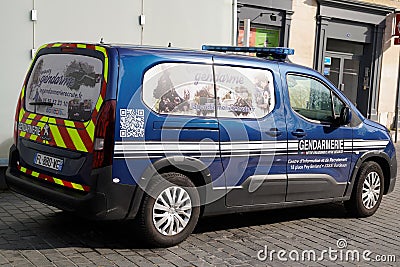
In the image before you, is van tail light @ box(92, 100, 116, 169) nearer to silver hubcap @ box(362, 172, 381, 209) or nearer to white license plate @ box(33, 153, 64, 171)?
white license plate @ box(33, 153, 64, 171)

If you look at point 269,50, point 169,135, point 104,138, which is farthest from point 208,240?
point 269,50

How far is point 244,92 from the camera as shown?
6.11 meters

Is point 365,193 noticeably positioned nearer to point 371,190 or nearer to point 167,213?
point 371,190

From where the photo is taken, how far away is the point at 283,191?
643 centimetres

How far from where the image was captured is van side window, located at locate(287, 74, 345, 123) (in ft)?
21.5

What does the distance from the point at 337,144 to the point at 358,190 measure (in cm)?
80

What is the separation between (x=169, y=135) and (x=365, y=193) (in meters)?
3.15

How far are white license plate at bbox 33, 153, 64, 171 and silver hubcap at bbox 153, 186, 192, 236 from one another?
0.96m

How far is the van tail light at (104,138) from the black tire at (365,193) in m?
3.54

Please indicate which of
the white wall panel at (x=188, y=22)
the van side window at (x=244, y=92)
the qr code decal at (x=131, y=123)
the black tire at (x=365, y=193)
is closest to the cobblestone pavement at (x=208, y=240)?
the black tire at (x=365, y=193)

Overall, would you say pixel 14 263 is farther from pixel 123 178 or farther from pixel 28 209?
pixel 28 209

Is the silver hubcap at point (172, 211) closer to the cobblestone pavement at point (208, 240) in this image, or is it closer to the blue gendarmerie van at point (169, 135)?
the blue gendarmerie van at point (169, 135)

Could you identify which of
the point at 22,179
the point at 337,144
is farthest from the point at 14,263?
the point at 337,144

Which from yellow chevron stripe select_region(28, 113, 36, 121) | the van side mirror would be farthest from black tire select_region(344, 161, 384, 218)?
yellow chevron stripe select_region(28, 113, 36, 121)
